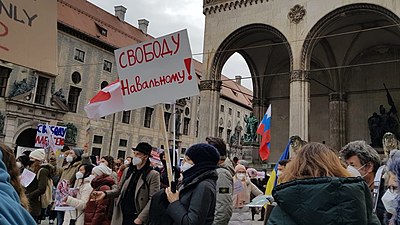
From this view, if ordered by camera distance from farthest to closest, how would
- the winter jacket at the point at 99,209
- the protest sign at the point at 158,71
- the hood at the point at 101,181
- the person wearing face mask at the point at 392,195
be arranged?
the hood at the point at 101,181 < the winter jacket at the point at 99,209 < the protest sign at the point at 158,71 < the person wearing face mask at the point at 392,195

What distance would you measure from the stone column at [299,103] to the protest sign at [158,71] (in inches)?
495

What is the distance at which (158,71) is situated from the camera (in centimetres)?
464

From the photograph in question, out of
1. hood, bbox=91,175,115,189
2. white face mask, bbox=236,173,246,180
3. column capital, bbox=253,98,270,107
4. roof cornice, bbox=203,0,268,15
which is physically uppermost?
roof cornice, bbox=203,0,268,15

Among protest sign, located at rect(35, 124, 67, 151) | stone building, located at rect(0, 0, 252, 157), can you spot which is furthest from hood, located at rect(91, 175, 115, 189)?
stone building, located at rect(0, 0, 252, 157)

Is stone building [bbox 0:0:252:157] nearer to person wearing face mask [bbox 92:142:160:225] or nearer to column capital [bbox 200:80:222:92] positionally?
column capital [bbox 200:80:222:92]

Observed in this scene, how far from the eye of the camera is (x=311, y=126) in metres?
22.1

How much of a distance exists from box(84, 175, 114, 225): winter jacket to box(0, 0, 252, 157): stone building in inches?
809

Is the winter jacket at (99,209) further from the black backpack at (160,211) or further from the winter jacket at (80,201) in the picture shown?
the black backpack at (160,211)

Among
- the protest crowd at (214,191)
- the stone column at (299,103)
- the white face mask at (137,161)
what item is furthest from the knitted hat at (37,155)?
the stone column at (299,103)

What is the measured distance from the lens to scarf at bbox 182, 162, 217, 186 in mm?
3002

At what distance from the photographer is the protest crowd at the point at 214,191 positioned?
1659mm

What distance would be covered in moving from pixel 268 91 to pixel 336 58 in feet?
15.0

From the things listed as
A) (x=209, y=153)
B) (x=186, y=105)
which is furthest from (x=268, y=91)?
(x=209, y=153)

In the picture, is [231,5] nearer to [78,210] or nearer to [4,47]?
[78,210]
